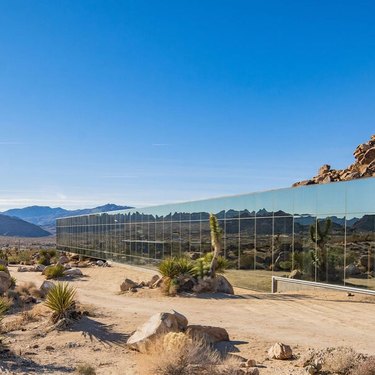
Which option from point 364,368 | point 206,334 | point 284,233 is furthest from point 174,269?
point 364,368

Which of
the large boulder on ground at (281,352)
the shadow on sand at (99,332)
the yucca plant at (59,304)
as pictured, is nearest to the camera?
the large boulder on ground at (281,352)

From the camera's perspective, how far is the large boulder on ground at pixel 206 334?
1116cm

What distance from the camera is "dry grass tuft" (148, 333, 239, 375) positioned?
8.40m

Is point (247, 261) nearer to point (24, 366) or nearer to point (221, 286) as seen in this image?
point (221, 286)

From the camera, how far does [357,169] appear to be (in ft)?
146

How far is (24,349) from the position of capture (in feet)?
37.3

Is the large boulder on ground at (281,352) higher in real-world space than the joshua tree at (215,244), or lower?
lower

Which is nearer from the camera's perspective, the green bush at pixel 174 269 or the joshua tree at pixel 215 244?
the green bush at pixel 174 269

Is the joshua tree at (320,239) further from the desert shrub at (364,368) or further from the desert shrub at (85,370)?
the desert shrub at (85,370)

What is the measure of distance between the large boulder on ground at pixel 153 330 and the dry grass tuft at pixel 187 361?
1091mm

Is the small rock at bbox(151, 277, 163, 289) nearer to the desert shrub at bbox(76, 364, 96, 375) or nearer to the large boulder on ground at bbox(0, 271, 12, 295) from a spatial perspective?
the large boulder on ground at bbox(0, 271, 12, 295)

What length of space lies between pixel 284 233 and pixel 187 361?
1568 centimetres

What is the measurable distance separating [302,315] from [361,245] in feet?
16.5

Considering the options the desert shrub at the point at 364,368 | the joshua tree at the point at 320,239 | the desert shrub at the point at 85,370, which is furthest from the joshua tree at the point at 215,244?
the desert shrub at the point at 364,368
